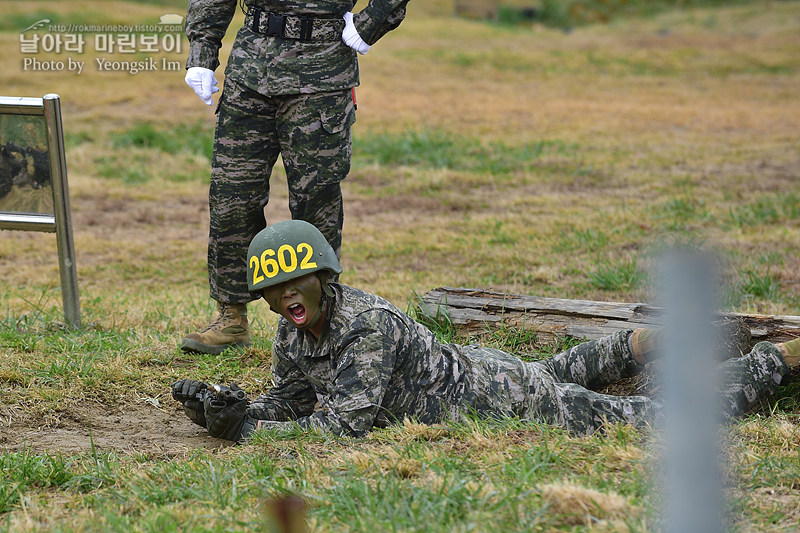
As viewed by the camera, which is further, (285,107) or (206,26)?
(206,26)

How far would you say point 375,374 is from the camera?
3.55 m

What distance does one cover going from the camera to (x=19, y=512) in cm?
289

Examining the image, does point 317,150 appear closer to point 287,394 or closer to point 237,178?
point 237,178

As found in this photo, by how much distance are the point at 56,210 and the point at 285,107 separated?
1.47m

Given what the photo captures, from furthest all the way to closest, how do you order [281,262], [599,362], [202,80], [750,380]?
[202,80]
[599,362]
[750,380]
[281,262]

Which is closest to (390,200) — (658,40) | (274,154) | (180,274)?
(180,274)

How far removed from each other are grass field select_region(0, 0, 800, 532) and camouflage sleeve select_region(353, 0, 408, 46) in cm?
159

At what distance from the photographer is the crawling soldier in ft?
11.6

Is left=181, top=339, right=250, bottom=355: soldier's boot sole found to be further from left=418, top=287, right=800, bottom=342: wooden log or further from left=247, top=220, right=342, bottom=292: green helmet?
left=247, top=220, right=342, bottom=292: green helmet

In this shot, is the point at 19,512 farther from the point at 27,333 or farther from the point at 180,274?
the point at 180,274

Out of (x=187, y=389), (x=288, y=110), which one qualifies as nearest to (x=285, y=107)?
(x=288, y=110)

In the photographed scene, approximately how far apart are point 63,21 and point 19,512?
866 inches

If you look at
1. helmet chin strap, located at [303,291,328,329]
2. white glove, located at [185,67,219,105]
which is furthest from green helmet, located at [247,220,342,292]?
white glove, located at [185,67,219,105]

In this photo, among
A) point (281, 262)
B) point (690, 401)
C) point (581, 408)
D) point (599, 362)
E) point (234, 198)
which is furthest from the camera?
point (234, 198)
